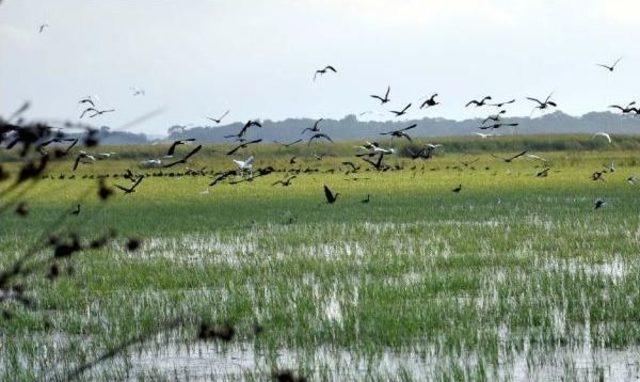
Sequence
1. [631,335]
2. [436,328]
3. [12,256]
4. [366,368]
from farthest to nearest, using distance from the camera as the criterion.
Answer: [12,256] → [436,328] → [631,335] → [366,368]

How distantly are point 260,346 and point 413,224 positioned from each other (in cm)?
1643

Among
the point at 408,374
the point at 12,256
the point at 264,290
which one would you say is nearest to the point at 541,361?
the point at 408,374

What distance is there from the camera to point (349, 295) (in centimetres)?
1378

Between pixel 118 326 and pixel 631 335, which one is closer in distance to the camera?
pixel 631 335

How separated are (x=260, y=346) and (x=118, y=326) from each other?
216 cm

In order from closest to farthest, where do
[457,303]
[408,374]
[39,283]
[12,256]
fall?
[408,374], [457,303], [39,283], [12,256]

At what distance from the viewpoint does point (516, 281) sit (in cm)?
1483

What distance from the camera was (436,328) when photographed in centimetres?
1114

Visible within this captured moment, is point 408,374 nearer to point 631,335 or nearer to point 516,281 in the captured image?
point 631,335

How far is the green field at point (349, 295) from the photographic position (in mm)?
9539

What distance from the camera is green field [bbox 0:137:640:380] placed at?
954 cm

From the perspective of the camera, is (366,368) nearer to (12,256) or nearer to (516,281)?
(516,281)

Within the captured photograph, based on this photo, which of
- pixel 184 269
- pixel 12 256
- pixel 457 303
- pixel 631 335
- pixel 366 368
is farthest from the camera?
pixel 12 256

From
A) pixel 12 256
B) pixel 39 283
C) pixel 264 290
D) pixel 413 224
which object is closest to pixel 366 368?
pixel 264 290
